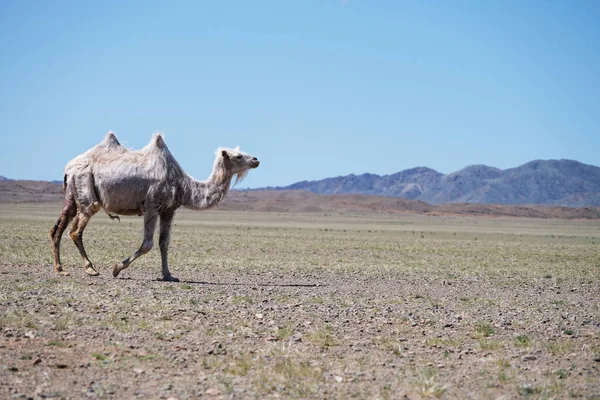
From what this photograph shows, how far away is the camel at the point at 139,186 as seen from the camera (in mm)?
14984

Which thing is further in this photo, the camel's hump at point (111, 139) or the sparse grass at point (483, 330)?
the camel's hump at point (111, 139)

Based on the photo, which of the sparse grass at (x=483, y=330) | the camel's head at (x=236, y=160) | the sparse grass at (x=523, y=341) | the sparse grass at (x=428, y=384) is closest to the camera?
the sparse grass at (x=428, y=384)

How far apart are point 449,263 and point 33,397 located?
19256 millimetres

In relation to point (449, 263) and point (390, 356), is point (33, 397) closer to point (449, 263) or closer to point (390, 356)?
point (390, 356)

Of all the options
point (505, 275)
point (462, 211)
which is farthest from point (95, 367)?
point (462, 211)

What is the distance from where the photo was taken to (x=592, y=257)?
102 feet

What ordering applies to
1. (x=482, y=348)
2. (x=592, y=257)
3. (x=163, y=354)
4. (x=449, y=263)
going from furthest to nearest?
(x=592, y=257) < (x=449, y=263) < (x=482, y=348) < (x=163, y=354)

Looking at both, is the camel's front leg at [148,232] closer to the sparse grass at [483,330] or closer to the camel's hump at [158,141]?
the camel's hump at [158,141]

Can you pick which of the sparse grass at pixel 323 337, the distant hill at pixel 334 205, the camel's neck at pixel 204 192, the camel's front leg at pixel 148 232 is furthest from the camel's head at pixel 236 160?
the distant hill at pixel 334 205

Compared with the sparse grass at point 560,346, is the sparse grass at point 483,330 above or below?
above

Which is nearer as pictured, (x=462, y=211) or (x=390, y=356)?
(x=390, y=356)

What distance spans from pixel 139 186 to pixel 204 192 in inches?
54.2

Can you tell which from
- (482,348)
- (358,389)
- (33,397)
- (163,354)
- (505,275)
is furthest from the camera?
(505,275)

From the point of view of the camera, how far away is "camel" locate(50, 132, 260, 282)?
15.0 meters
